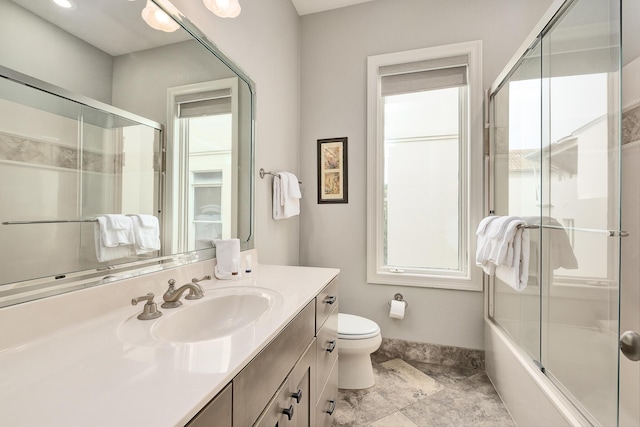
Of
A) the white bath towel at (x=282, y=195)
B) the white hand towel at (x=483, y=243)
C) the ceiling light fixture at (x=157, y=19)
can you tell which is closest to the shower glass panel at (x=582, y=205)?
the white hand towel at (x=483, y=243)

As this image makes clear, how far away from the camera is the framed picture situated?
7.77ft

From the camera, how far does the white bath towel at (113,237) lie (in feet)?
2.83

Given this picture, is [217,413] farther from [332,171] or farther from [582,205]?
[332,171]

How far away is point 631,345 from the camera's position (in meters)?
1.04

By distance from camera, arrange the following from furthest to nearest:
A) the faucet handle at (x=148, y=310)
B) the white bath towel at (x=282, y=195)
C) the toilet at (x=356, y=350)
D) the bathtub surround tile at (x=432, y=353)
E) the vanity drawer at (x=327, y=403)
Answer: the bathtub surround tile at (x=432, y=353) → the white bath towel at (x=282, y=195) → the toilet at (x=356, y=350) → the vanity drawer at (x=327, y=403) → the faucet handle at (x=148, y=310)

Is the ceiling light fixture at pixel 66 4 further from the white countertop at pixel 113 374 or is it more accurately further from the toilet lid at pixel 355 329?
the toilet lid at pixel 355 329

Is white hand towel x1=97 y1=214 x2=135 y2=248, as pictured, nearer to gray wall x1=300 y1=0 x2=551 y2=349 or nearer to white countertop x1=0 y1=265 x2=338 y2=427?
white countertop x1=0 y1=265 x2=338 y2=427

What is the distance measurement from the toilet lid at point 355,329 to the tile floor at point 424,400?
0.38 meters

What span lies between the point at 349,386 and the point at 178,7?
2191 mm

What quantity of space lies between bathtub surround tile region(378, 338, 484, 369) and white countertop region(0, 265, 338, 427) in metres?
1.72

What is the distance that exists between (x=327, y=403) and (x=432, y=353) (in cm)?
114

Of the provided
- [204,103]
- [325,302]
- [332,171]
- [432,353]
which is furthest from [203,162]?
[432,353]

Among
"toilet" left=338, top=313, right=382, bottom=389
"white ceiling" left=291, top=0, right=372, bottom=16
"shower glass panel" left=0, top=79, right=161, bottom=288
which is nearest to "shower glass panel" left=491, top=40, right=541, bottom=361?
"toilet" left=338, top=313, right=382, bottom=389

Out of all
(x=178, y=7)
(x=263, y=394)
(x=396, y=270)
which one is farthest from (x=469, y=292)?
(x=178, y=7)
